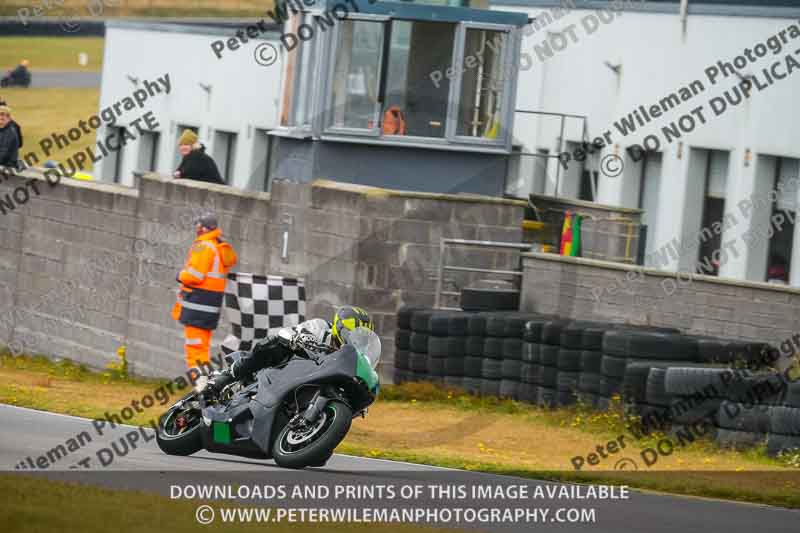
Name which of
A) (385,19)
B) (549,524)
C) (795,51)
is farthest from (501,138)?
(549,524)

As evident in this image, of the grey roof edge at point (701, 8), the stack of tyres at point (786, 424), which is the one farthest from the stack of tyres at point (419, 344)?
the grey roof edge at point (701, 8)

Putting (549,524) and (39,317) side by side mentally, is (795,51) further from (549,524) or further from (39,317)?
(549,524)

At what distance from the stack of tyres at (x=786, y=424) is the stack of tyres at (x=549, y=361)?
3.29 meters

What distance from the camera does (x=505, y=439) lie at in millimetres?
17969

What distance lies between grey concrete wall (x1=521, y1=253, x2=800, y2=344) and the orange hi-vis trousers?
4.28 m

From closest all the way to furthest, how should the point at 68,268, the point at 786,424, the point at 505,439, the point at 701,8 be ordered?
the point at 786,424 → the point at 505,439 → the point at 68,268 → the point at 701,8

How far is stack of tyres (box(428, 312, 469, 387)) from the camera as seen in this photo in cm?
2030

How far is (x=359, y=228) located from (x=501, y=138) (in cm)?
280

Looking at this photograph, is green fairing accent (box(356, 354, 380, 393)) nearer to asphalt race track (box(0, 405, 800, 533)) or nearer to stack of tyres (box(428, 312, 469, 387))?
asphalt race track (box(0, 405, 800, 533))

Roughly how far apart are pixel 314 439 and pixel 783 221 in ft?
49.7

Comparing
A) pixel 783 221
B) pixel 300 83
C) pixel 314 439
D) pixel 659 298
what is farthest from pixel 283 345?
pixel 783 221

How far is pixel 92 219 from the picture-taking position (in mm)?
24688

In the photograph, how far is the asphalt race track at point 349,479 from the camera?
37.6 feet

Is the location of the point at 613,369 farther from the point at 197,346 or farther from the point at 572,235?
the point at 572,235
